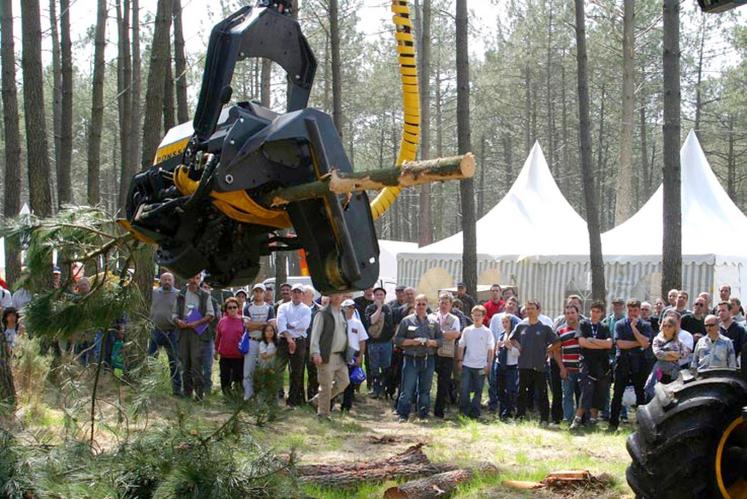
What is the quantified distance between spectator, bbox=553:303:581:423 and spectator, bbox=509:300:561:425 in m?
0.12

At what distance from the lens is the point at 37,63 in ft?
40.2

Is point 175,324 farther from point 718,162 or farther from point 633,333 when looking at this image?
point 718,162

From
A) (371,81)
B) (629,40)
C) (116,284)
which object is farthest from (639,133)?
(116,284)

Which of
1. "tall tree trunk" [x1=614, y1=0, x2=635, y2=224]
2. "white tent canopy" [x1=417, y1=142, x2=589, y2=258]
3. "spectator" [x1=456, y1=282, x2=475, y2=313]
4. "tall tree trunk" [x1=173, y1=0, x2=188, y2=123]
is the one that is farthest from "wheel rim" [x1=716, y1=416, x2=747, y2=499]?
"tall tree trunk" [x1=614, y1=0, x2=635, y2=224]

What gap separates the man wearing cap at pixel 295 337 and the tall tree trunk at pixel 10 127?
13.0ft

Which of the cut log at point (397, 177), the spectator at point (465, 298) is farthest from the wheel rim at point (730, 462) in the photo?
the spectator at point (465, 298)

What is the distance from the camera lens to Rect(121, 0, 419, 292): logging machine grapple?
4.53 meters

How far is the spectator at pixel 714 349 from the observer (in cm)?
1012

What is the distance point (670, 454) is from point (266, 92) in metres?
19.4

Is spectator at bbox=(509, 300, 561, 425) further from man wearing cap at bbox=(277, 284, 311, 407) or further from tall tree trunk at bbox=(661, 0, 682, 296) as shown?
man wearing cap at bbox=(277, 284, 311, 407)

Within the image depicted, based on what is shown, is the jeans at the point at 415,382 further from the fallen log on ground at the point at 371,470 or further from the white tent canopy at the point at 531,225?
the white tent canopy at the point at 531,225

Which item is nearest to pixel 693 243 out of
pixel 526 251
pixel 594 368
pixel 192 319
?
pixel 526 251

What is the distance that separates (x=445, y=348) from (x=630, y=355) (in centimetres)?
255

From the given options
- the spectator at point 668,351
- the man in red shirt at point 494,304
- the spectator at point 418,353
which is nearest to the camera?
the spectator at point 668,351
